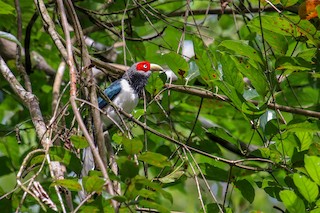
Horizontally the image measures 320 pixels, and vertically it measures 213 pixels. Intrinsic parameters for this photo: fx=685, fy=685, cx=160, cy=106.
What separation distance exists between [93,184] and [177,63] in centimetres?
151

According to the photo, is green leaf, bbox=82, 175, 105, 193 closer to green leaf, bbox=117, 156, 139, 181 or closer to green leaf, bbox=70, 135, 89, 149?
green leaf, bbox=117, 156, 139, 181

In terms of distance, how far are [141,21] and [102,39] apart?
82 centimetres

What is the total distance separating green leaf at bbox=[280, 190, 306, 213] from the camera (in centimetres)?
295

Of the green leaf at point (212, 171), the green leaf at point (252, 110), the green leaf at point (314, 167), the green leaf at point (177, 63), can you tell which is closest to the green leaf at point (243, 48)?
the green leaf at point (252, 110)

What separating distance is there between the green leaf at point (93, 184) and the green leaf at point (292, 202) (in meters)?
0.95

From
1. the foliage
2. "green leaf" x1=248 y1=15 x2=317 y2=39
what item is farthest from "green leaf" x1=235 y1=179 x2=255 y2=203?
"green leaf" x1=248 y1=15 x2=317 y2=39

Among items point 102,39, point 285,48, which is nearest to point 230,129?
point 102,39

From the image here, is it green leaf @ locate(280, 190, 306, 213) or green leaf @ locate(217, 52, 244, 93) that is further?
green leaf @ locate(217, 52, 244, 93)

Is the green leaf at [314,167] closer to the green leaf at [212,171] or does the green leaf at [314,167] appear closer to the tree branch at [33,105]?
the green leaf at [212,171]

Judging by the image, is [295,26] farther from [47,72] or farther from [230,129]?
[47,72]

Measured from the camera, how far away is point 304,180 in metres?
3.00

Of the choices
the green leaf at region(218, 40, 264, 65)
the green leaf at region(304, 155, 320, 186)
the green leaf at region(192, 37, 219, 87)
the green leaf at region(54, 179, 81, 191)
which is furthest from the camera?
the green leaf at region(192, 37, 219, 87)

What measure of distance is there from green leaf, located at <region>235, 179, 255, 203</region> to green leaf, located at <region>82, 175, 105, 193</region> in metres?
1.49

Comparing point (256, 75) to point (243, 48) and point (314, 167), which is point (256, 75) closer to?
Answer: point (243, 48)
